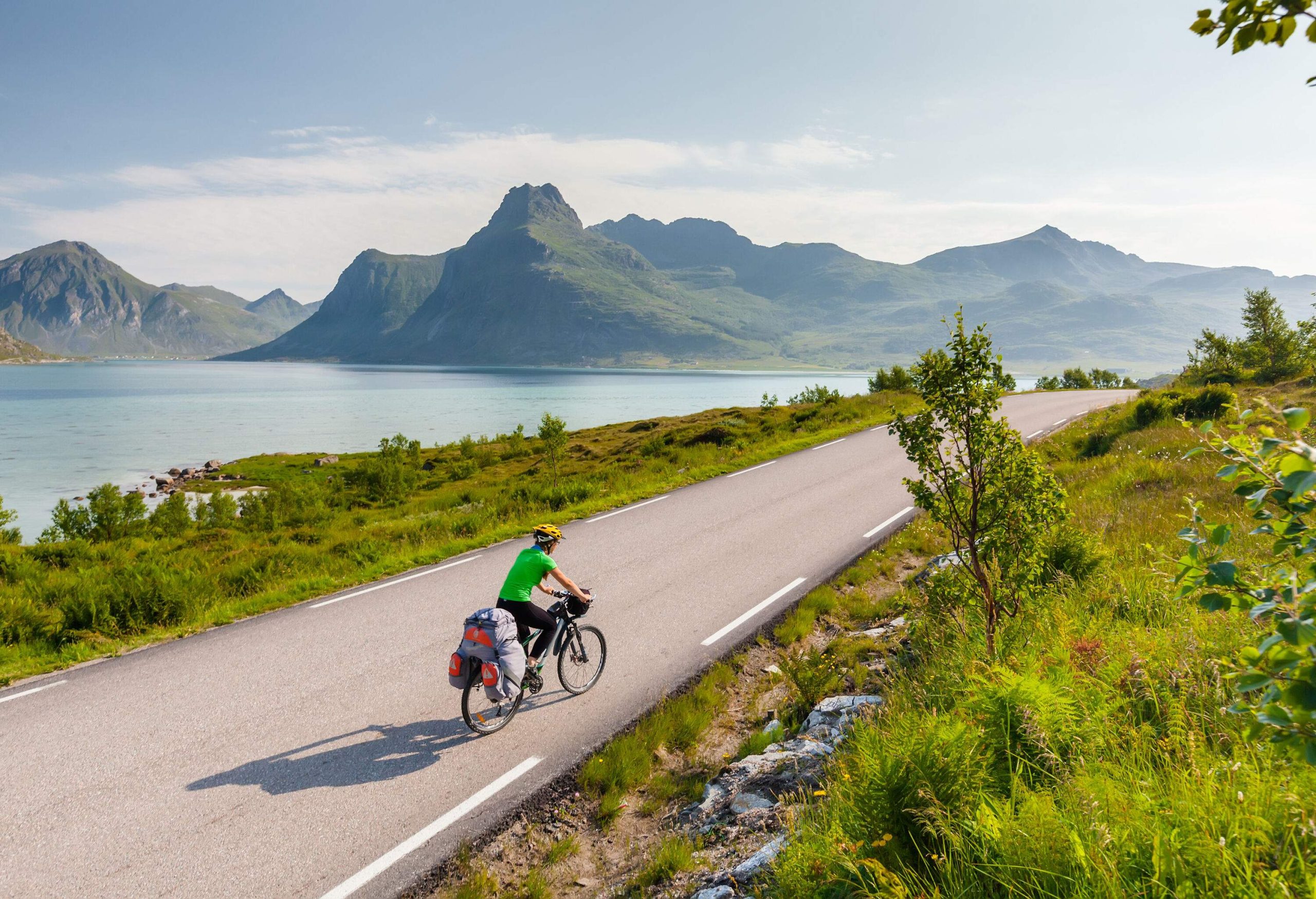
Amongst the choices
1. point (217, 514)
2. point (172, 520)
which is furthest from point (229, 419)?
point (172, 520)

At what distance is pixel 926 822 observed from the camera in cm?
355

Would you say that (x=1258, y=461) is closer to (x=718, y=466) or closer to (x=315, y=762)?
(x=315, y=762)

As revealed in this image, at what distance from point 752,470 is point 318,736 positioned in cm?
1663

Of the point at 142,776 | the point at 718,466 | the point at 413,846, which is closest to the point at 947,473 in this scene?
the point at 413,846

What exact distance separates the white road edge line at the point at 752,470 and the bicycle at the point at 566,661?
13.1m

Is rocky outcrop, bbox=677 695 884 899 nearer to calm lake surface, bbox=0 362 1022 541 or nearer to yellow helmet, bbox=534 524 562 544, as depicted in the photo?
yellow helmet, bbox=534 524 562 544

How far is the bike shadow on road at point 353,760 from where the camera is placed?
5.91 meters

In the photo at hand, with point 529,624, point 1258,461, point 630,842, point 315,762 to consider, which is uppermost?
point 1258,461

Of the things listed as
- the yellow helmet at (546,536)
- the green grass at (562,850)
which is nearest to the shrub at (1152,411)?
the yellow helmet at (546,536)

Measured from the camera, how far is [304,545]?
1619 cm

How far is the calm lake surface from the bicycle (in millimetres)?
48163

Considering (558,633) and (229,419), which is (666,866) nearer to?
(558,633)

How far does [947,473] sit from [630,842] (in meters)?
5.13

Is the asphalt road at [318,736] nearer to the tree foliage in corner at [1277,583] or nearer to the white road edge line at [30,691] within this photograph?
the white road edge line at [30,691]
